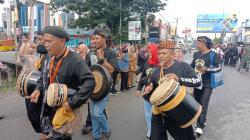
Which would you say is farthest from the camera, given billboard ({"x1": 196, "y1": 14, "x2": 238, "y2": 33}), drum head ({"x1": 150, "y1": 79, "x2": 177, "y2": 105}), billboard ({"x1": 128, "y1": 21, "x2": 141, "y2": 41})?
billboard ({"x1": 196, "y1": 14, "x2": 238, "y2": 33})

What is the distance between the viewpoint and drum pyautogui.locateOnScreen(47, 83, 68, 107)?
364cm

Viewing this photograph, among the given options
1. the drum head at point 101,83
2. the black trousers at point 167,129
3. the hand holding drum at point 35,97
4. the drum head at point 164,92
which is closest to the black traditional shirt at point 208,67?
the drum head at point 101,83

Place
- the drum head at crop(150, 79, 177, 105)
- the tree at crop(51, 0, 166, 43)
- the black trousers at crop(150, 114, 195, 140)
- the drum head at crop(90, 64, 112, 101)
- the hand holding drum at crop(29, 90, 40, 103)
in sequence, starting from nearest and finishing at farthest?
the drum head at crop(150, 79, 177, 105)
the hand holding drum at crop(29, 90, 40, 103)
the black trousers at crop(150, 114, 195, 140)
the drum head at crop(90, 64, 112, 101)
the tree at crop(51, 0, 166, 43)

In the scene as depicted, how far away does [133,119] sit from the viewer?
797 cm

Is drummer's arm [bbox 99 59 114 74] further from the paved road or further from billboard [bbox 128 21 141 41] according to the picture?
billboard [bbox 128 21 141 41]

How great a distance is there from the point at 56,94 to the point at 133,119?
4.49 metres

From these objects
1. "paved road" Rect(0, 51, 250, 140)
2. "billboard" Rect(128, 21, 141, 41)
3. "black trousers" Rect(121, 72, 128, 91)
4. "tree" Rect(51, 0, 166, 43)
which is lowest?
"paved road" Rect(0, 51, 250, 140)

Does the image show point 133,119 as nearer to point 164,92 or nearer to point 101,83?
point 101,83

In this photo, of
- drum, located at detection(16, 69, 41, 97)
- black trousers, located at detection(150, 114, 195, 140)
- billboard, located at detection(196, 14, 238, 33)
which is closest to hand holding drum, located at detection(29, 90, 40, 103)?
drum, located at detection(16, 69, 41, 97)

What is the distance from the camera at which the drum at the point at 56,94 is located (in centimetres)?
364

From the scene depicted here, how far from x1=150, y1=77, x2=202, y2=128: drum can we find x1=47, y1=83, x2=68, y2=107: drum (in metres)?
0.94

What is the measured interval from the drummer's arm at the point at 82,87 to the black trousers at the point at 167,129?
38.4 inches

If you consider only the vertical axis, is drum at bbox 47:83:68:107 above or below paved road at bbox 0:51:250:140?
above

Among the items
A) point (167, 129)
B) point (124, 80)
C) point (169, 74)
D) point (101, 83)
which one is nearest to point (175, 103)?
point (169, 74)
